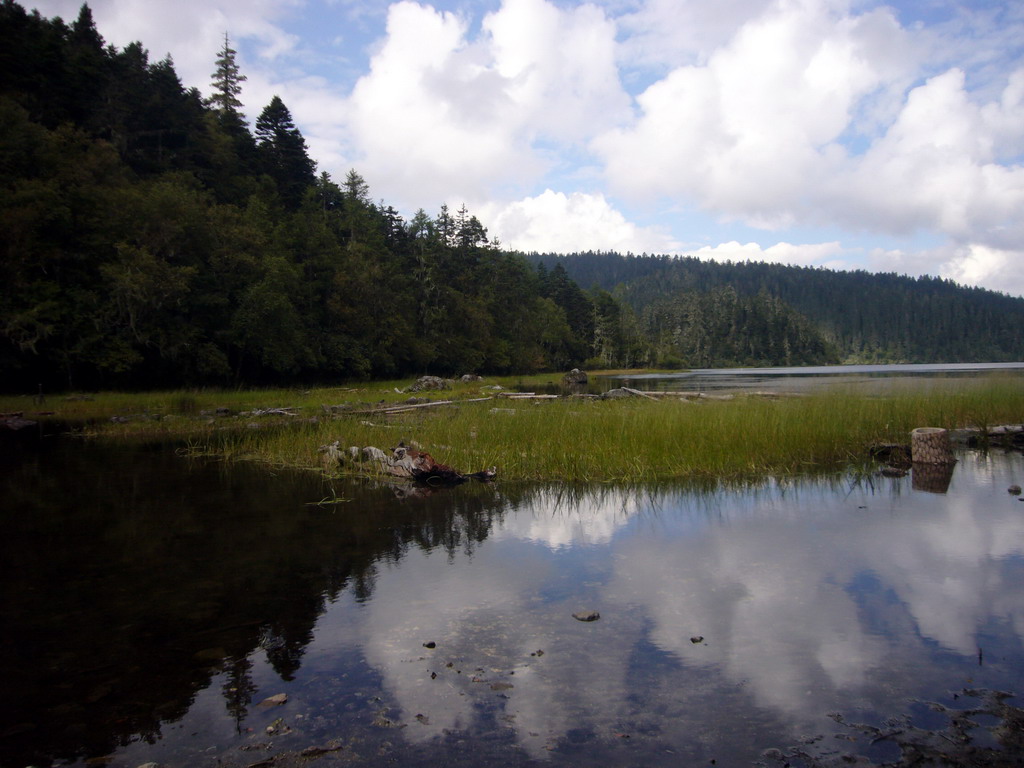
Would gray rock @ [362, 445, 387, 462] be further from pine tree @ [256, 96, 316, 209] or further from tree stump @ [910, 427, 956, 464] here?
pine tree @ [256, 96, 316, 209]

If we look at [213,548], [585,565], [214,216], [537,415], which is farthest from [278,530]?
[214,216]

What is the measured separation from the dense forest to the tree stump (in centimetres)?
3411

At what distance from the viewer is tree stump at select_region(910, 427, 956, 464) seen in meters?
13.6

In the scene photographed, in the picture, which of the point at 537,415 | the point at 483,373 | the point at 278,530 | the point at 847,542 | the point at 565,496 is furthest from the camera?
the point at 483,373

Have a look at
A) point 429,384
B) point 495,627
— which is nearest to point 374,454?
point 495,627

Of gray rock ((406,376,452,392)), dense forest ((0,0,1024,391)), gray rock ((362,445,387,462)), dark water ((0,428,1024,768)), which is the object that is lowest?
dark water ((0,428,1024,768))

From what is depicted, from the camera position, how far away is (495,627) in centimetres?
549

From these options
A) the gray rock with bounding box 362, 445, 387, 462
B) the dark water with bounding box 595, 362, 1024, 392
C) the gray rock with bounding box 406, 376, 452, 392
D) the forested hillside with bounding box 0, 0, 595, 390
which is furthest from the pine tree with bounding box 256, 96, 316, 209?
the gray rock with bounding box 362, 445, 387, 462

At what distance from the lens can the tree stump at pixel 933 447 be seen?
13641mm

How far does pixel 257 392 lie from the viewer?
35406 millimetres

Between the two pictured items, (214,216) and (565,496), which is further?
(214,216)

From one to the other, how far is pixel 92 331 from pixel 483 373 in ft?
158

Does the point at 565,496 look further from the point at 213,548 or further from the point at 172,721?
the point at 172,721

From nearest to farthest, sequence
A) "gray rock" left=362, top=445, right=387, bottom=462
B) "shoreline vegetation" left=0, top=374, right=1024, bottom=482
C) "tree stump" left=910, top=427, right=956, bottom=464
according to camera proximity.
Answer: "shoreline vegetation" left=0, top=374, right=1024, bottom=482
"tree stump" left=910, top=427, right=956, bottom=464
"gray rock" left=362, top=445, right=387, bottom=462
